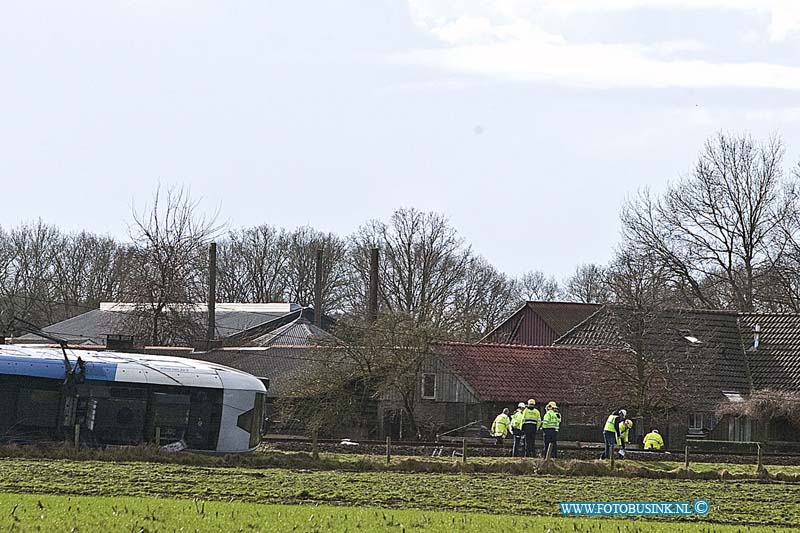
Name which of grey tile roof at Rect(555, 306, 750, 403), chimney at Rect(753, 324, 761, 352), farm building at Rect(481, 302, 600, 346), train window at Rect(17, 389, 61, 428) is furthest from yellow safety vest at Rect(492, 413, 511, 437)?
farm building at Rect(481, 302, 600, 346)

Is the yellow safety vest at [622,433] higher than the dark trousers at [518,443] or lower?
higher

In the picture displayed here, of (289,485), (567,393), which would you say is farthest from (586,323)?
(289,485)

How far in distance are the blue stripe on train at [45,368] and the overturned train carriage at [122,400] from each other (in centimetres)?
3

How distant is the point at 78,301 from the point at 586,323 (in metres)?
54.0

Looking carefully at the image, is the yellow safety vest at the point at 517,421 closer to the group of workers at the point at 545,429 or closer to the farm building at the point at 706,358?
the group of workers at the point at 545,429

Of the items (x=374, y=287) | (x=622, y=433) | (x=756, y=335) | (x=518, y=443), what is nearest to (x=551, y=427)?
(x=518, y=443)

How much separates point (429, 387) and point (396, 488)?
88.4 feet

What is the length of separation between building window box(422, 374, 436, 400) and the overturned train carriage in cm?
1765

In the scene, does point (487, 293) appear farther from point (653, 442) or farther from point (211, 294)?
point (653, 442)

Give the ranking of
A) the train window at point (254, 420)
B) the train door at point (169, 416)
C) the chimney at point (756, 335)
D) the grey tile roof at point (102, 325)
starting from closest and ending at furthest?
the train door at point (169, 416) < the train window at point (254, 420) < the chimney at point (756, 335) < the grey tile roof at point (102, 325)

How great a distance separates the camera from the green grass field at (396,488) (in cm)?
2178

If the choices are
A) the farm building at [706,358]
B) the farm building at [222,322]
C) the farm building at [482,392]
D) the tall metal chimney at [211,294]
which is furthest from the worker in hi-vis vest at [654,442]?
the farm building at [222,322]

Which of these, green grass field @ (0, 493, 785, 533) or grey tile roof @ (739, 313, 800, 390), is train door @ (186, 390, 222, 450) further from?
grey tile roof @ (739, 313, 800, 390)

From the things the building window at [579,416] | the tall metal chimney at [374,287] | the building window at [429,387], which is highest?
the tall metal chimney at [374,287]
